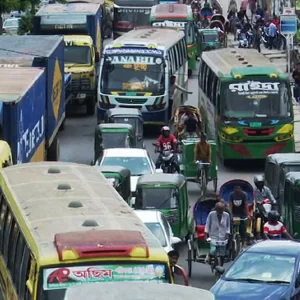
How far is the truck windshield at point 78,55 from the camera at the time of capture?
41312mm

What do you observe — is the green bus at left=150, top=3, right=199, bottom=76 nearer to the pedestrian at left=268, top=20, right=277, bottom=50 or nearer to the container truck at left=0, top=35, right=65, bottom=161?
the pedestrian at left=268, top=20, right=277, bottom=50

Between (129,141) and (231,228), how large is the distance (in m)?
9.97

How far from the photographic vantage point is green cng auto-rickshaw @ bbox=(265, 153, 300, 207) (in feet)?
84.9

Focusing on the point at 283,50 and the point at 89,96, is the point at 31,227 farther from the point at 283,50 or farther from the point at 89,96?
the point at 283,50

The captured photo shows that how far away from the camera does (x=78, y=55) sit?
4138 centimetres

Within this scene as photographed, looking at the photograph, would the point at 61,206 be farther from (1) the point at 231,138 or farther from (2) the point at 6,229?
(1) the point at 231,138

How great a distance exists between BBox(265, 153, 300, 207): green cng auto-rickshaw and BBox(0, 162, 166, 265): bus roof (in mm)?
6796

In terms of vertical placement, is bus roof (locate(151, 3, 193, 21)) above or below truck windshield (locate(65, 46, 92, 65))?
below

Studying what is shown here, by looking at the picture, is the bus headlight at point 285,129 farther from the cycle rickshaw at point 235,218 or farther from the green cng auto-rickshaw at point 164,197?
the green cng auto-rickshaw at point 164,197

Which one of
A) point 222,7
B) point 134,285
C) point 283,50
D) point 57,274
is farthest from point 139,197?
point 222,7

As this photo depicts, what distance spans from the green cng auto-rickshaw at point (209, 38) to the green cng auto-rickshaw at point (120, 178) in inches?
1241

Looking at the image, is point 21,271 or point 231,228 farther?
point 231,228

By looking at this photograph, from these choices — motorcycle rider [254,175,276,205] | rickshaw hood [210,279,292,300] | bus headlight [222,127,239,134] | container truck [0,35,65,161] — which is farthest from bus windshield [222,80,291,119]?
rickshaw hood [210,279,292,300]

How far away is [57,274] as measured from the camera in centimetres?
1416
